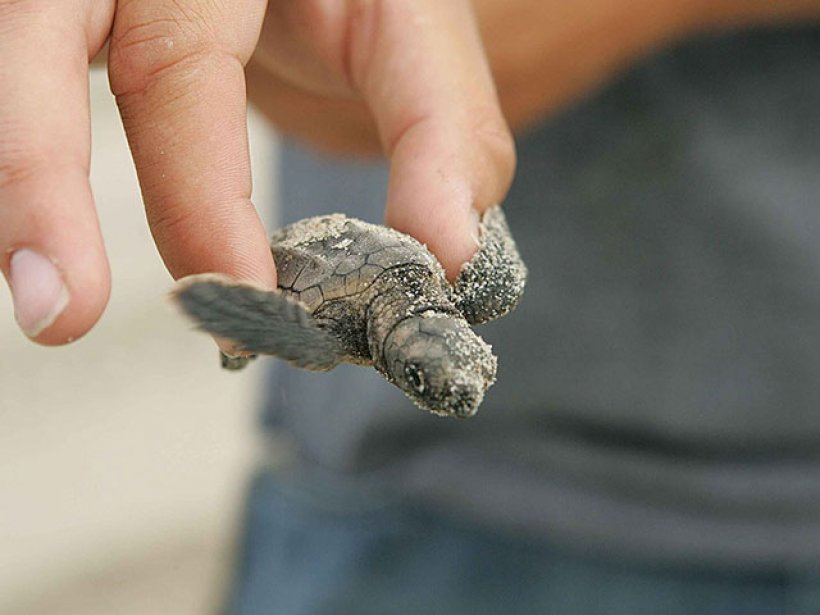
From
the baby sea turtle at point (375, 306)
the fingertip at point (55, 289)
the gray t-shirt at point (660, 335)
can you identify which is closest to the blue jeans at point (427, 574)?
the gray t-shirt at point (660, 335)

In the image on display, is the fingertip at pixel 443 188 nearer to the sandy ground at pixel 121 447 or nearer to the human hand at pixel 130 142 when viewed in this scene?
the human hand at pixel 130 142

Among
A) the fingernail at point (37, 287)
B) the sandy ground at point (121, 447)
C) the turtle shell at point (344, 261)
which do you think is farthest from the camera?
the sandy ground at point (121, 447)

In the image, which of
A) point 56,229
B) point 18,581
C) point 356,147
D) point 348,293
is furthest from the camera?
point 18,581

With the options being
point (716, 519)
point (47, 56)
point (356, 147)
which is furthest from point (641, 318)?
point (47, 56)

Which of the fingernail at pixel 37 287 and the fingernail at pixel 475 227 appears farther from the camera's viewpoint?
the fingernail at pixel 475 227

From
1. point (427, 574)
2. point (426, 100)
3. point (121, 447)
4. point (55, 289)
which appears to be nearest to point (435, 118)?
point (426, 100)

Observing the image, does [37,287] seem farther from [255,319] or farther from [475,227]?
[475,227]

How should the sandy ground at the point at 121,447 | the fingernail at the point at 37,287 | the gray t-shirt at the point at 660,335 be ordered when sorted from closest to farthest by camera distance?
the fingernail at the point at 37,287 < the gray t-shirt at the point at 660,335 < the sandy ground at the point at 121,447

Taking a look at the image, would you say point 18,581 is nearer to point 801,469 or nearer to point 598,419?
point 598,419
